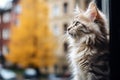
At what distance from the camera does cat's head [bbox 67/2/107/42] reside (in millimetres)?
647

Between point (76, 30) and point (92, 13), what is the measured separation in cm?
4

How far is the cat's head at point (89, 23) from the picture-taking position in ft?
2.12

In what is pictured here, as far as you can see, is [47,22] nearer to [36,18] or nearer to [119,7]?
[36,18]

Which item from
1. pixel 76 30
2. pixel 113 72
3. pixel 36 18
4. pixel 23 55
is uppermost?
pixel 36 18

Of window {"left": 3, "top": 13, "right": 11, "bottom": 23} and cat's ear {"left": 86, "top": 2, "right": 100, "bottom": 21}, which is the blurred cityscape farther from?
cat's ear {"left": 86, "top": 2, "right": 100, "bottom": 21}

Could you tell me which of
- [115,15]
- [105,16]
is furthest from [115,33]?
[105,16]

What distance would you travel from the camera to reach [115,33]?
0.52 m

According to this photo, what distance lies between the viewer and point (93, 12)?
0.65 metres

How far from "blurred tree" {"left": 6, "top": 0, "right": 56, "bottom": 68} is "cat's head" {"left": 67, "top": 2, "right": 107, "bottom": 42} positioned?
26.8 feet

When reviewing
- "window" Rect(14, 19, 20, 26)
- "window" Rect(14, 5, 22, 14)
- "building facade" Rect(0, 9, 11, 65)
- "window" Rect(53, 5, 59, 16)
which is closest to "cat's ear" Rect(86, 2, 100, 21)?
"window" Rect(53, 5, 59, 16)

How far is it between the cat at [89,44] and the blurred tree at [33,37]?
8.18m

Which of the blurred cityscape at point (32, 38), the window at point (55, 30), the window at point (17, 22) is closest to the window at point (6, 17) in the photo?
the blurred cityscape at point (32, 38)

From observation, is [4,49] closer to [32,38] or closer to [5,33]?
[5,33]

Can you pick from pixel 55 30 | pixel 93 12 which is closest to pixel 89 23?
pixel 93 12
